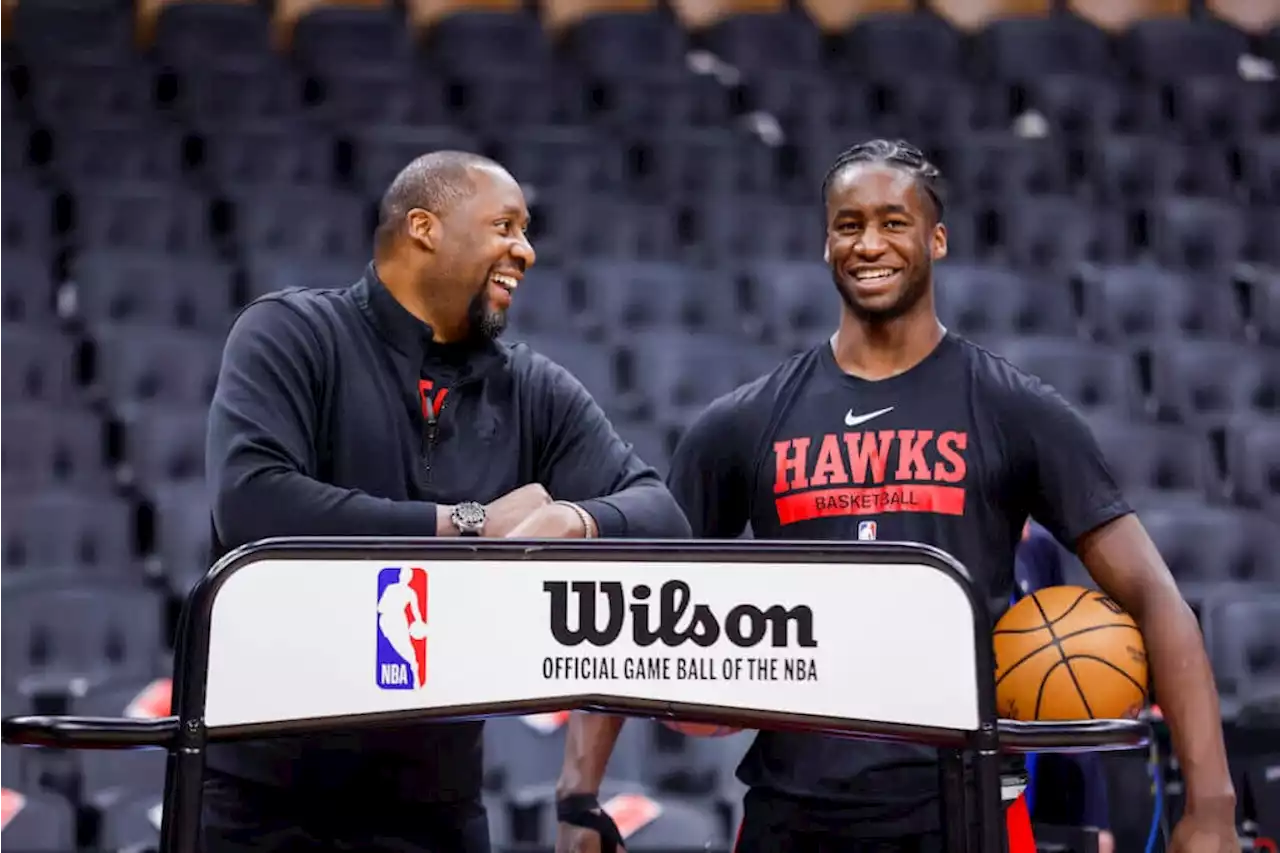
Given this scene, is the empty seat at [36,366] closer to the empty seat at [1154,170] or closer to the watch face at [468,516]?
the watch face at [468,516]

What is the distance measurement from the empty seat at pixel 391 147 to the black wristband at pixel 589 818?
4.83m

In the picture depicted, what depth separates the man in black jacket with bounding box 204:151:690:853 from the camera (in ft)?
7.69

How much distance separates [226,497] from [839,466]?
0.92m

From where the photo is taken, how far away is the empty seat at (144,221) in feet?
21.3

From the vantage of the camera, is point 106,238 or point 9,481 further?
point 106,238

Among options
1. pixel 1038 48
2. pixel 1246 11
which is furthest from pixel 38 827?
pixel 1246 11

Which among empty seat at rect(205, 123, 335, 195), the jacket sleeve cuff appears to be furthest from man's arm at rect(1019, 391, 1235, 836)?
empty seat at rect(205, 123, 335, 195)

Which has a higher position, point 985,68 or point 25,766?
point 985,68

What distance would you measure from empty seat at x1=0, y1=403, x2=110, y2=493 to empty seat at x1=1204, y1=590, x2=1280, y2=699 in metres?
3.56

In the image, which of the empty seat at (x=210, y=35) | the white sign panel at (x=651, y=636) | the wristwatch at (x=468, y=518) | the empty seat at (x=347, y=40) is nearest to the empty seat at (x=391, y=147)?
the empty seat at (x=347, y=40)

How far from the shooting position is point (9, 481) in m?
5.39

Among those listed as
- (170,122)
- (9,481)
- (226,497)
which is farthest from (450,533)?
(170,122)

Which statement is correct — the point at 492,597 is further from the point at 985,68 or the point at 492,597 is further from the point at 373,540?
the point at 985,68

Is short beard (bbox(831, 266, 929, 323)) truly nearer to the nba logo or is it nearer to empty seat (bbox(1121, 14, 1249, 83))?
the nba logo
